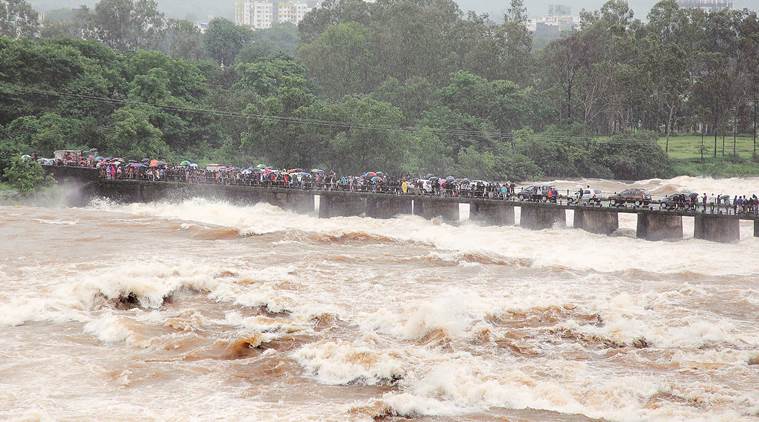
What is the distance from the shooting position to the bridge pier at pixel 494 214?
50062 millimetres

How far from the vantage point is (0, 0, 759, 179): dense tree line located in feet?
226

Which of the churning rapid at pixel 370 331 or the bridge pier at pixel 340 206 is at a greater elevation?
the bridge pier at pixel 340 206

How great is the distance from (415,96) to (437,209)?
39.4 meters

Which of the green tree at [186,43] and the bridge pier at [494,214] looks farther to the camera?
the green tree at [186,43]

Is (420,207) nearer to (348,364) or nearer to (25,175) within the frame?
(25,175)

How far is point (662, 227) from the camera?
44781 millimetres

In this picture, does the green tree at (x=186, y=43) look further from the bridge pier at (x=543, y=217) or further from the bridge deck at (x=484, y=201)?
the bridge pier at (x=543, y=217)

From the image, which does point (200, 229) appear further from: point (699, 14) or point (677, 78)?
point (699, 14)

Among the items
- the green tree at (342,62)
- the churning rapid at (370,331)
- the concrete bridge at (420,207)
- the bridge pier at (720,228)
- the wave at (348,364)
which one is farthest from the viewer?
the green tree at (342,62)

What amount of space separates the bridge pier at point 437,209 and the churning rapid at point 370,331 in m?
10.7

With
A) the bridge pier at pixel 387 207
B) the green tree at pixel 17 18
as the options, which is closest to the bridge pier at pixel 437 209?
the bridge pier at pixel 387 207

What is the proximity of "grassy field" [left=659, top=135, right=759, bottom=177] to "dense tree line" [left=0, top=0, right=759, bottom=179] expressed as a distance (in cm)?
224

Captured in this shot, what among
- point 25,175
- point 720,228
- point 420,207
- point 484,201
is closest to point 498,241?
point 484,201

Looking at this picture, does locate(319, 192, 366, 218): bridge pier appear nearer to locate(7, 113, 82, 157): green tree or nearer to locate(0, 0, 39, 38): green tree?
locate(7, 113, 82, 157): green tree
